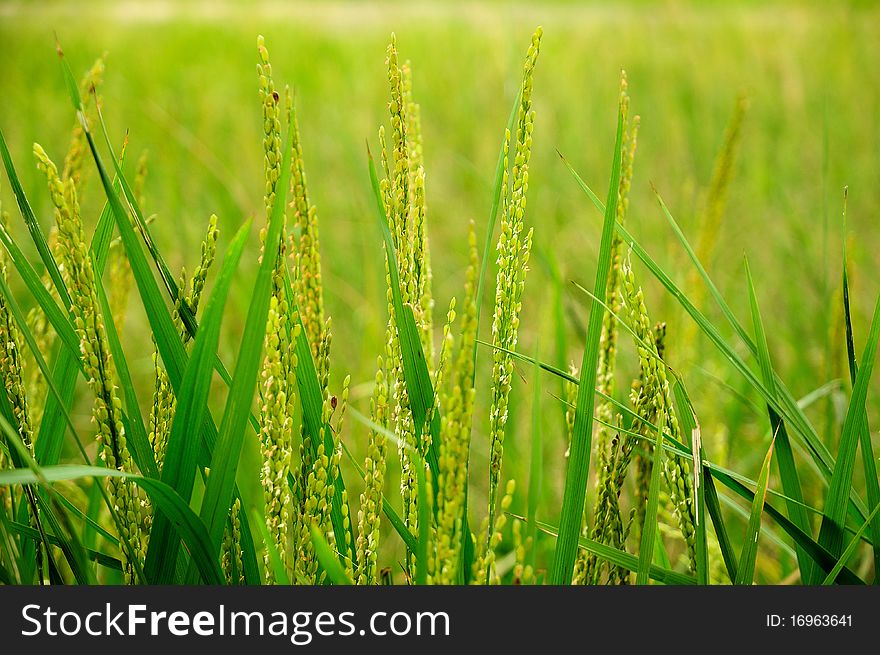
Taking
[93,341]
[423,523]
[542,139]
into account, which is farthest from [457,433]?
[542,139]

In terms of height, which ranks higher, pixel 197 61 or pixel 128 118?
pixel 197 61

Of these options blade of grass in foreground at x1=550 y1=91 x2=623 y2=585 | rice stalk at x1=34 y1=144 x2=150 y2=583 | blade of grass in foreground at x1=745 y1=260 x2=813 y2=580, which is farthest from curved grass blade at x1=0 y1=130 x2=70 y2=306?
blade of grass in foreground at x1=745 y1=260 x2=813 y2=580

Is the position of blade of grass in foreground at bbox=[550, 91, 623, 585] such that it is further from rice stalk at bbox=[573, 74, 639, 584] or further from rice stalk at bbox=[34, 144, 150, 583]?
rice stalk at bbox=[34, 144, 150, 583]

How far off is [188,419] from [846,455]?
0.33 metres

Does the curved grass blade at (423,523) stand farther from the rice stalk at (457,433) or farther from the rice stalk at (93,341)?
the rice stalk at (93,341)

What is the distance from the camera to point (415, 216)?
388mm

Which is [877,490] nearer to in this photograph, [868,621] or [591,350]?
[868,621]

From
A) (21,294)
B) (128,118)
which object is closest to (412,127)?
(21,294)

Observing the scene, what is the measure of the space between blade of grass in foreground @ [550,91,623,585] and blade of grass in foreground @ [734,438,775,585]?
0.29ft

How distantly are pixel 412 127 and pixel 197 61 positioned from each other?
303cm

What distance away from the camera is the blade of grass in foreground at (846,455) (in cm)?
39

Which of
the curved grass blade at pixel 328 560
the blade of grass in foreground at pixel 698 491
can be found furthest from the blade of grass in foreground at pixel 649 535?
the curved grass blade at pixel 328 560

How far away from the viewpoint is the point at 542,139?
2.29 m

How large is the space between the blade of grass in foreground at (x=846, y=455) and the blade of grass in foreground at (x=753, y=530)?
0.04 meters
